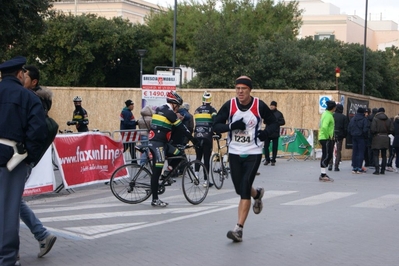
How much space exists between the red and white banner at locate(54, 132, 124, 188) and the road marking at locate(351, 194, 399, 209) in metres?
5.34

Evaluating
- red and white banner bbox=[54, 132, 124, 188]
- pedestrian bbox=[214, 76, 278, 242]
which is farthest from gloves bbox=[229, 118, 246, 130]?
red and white banner bbox=[54, 132, 124, 188]

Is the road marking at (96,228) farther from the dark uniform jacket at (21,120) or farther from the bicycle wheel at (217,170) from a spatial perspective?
the bicycle wheel at (217,170)

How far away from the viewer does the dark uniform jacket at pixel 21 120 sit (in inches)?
253

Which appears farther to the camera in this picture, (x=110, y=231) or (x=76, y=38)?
(x=76, y=38)

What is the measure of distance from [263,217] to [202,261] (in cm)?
352

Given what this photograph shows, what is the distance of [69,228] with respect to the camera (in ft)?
31.8

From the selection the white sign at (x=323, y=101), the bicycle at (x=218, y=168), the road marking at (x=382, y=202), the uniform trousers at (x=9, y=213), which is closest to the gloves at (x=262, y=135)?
the uniform trousers at (x=9, y=213)

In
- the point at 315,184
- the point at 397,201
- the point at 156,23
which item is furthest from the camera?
the point at 156,23

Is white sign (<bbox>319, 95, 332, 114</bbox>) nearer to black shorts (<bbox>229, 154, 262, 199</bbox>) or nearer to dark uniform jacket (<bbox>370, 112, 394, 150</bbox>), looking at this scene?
dark uniform jacket (<bbox>370, 112, 394, 150</bbox>)

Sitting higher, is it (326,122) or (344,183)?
(326,122)

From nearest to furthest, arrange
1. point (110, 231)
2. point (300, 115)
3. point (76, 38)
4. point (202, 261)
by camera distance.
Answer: point (202, 261) → point (110, 231) → point (300, 115) → point (76, 38)

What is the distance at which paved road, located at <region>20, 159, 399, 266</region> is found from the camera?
790cm

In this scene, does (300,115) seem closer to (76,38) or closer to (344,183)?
(344,183)

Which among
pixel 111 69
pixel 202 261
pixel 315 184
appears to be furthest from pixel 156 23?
pixel 202 261
